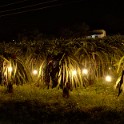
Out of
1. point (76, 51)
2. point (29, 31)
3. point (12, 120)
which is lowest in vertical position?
point (12, 120)

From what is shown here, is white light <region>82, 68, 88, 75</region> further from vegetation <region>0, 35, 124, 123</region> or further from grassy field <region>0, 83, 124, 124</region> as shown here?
grassy field <region>0, 83, 124, 124</region>

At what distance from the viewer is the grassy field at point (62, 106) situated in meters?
10.2

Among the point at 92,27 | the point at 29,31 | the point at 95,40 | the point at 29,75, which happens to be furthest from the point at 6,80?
the point at 92,27

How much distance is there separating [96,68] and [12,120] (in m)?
3.60

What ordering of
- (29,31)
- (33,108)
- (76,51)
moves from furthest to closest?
(29,31) < (76,51) < (33,108)

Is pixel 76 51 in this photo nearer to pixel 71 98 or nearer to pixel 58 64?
pixel 58 64

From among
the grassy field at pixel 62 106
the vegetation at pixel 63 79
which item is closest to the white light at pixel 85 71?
the vegetation at pixel 63 79

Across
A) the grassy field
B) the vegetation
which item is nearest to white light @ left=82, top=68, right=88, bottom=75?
the vegetation

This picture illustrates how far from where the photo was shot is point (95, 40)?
13430mm

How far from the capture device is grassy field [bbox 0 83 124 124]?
33.4ft

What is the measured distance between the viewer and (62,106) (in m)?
11.6

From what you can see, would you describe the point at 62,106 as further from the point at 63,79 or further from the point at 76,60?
the point at 76,60

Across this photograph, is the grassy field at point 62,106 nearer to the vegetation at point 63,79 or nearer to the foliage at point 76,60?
the vegetation at point 63,79

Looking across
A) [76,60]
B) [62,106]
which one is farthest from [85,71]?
[62,106]
